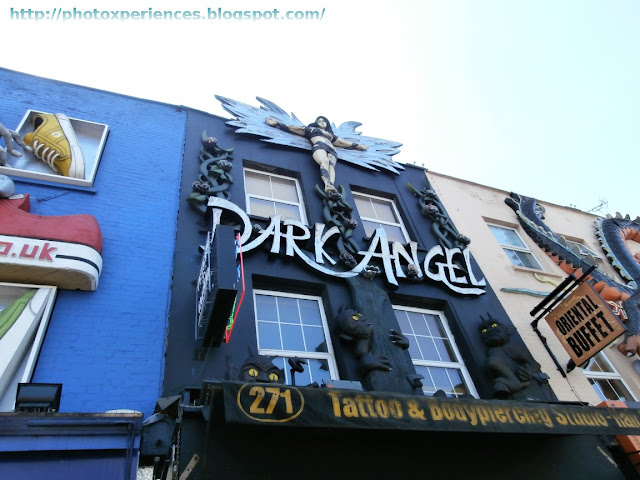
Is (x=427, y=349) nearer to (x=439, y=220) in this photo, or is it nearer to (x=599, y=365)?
(x=439, y=220)

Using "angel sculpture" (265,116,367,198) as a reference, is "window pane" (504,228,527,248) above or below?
below

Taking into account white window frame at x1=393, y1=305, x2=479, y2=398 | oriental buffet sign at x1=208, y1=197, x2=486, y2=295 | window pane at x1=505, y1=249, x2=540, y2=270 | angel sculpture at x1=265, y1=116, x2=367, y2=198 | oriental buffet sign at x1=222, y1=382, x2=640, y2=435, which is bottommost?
oriental buffet sign at x1=222, y1=382, x2=640, y2=435

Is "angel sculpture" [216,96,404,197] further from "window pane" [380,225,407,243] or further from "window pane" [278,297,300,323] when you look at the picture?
"window pane" [278,297,300,323]

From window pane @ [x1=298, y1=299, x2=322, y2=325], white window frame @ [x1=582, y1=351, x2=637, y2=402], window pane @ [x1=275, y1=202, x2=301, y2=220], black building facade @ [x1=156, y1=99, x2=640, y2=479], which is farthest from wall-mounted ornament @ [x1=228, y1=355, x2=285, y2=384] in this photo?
white window frame @ [x1=582, y1=351, x2=637, y2=402]

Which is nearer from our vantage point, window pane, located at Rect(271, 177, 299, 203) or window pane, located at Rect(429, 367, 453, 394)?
window pane, located at Rect(429, 367, 453, 394)

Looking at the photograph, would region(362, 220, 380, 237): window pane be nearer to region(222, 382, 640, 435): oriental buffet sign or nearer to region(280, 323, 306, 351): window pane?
region(280, 323, 306, 351): window pane

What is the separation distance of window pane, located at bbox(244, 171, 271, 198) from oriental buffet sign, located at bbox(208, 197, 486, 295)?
5.45ft

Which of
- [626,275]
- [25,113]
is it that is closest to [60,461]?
[25,113]

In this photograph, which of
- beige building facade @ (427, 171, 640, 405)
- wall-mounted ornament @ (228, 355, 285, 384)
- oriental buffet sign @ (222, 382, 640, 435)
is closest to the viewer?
oriental buffet sign @ (222, 382, 640, 435)

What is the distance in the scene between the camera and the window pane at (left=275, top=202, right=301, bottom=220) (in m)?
9.85

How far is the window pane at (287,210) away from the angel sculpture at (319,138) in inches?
32.4

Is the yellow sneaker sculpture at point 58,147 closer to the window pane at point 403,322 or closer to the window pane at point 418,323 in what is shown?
the window pane at point 403,322

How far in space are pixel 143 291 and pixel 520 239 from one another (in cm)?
1035

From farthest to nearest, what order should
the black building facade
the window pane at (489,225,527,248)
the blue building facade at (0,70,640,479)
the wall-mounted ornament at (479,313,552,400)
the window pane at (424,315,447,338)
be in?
the window pane at (489,225,527,248) → the window pane at (424,315,447,338) → the wall-mounted ornament at (479,313,552,400) → the black building facade → the blue building facade at (0,70,640,479)
